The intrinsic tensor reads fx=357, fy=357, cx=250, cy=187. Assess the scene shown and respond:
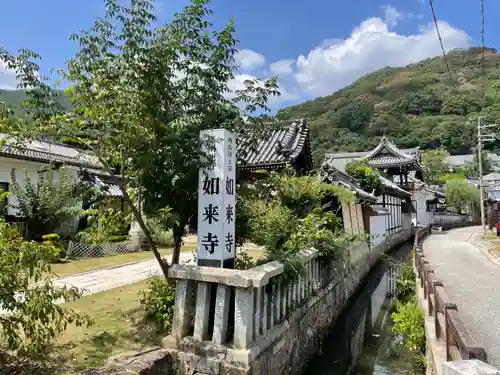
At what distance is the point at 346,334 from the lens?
34.6 ft

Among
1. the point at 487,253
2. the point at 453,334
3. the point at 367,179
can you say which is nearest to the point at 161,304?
the point at 453,334

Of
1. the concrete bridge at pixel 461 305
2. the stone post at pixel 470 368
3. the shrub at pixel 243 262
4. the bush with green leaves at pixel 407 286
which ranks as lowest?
the bush with green leaves at pixel 407 286

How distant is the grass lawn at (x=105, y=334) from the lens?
5551 millimetres

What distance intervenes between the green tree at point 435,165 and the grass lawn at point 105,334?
6665cm

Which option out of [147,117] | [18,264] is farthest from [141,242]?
[18,264]

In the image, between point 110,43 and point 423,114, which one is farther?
point 423,114

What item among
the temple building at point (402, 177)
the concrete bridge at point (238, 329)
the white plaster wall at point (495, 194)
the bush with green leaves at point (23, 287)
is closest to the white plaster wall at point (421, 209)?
the temple building at point (402, 177)

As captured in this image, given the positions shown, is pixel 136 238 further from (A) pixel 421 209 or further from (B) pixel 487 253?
(A) pixel 421 209

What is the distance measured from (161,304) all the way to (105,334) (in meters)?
1.06

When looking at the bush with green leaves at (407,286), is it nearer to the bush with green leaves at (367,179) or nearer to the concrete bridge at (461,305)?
the concrete bridge at (461,305)

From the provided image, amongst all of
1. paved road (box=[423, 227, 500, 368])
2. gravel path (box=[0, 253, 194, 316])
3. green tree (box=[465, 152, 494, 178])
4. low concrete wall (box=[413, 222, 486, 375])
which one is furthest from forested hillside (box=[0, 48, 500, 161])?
low concrete wall (box=[413, 222, 486, 375])

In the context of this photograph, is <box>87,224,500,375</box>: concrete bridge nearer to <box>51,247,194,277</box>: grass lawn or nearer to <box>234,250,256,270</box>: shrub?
<box>234,250,256,270</box>: shrub

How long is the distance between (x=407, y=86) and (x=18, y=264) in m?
138

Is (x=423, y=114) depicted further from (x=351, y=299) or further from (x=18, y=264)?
(x=18, y=264)
